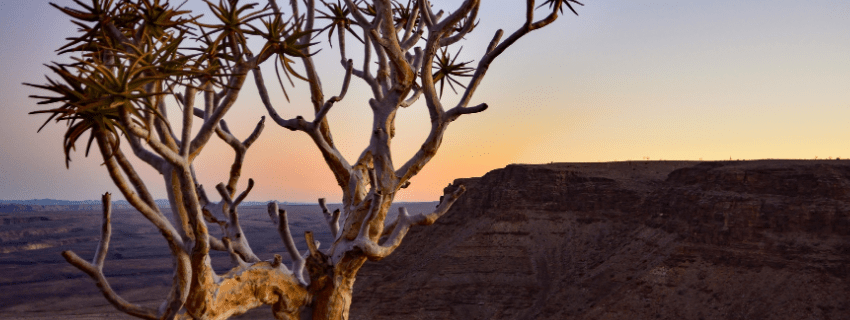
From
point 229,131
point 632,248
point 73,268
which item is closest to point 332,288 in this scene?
point 229,131

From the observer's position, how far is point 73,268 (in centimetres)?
9000

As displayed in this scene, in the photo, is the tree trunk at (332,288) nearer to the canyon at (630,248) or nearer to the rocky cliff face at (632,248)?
the rocky cliff face at (632,248)

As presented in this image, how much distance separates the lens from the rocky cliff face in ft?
116

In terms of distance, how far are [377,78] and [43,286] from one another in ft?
276

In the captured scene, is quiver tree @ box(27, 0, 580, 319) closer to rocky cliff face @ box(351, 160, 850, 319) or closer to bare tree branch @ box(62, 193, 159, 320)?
bare tree branch @ box(62, 193, 159, 320)

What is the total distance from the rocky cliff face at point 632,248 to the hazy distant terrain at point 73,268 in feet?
43.6

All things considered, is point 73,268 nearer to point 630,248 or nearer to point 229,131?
point 630,248

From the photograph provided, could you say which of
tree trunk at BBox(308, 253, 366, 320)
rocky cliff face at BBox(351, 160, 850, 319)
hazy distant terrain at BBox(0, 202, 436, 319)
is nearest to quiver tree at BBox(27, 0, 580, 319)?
tree trunk at BBox(308, 253, 366, 320)

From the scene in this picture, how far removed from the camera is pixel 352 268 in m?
9.39

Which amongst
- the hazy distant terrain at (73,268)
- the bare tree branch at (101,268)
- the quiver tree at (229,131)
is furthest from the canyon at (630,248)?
the bare tree branch at (101,268)

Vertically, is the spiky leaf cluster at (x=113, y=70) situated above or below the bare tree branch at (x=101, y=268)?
above

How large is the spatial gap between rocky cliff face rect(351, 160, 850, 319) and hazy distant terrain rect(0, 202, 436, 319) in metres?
13.3

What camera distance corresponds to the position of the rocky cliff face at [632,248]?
35312 millimetres

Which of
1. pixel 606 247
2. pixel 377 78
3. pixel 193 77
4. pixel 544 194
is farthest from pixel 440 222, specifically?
pixel 193 77
